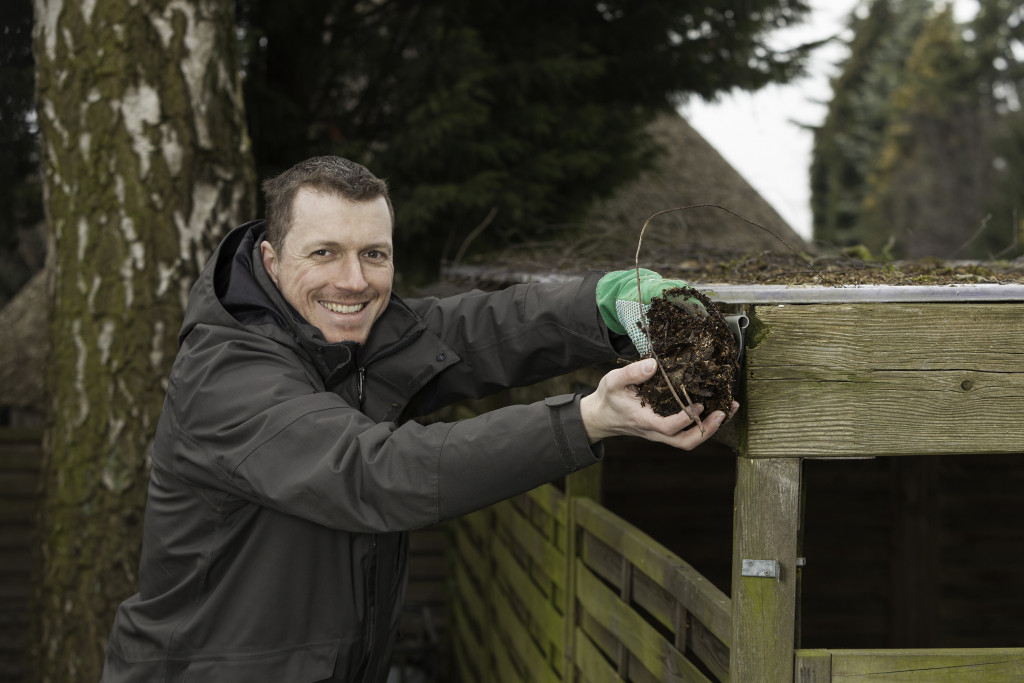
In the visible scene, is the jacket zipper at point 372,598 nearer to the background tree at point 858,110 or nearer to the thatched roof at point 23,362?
the thatched roof at point 23,362

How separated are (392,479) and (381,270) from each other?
73cm

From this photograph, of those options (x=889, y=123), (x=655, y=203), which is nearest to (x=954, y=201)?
(x=889, y=123)

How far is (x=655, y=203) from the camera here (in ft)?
34.8

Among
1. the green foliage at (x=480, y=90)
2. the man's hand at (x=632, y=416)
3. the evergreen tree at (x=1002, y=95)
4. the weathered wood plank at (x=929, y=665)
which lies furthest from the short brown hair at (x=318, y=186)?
the evergreen tree at (x=1002, y=95)

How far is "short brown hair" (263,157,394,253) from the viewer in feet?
7.67

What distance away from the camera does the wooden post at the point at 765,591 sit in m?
1.95

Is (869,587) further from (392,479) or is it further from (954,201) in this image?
(954,201)

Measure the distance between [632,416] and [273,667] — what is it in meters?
1.11

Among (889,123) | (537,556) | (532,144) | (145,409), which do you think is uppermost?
(889,123)

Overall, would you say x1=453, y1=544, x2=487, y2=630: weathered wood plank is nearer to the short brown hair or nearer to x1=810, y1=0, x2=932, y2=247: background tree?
the short brown hair

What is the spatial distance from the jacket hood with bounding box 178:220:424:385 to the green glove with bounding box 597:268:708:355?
1.80ft

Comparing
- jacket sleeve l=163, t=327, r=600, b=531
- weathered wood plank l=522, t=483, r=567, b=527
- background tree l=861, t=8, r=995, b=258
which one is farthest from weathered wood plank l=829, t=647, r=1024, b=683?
background tree l=861, t=8, r=995, b=258

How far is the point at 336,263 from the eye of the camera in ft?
7.73

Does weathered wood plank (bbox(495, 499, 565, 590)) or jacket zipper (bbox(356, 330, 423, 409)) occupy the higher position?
jacket zipper (bbox(356, 330, 423, 409))
